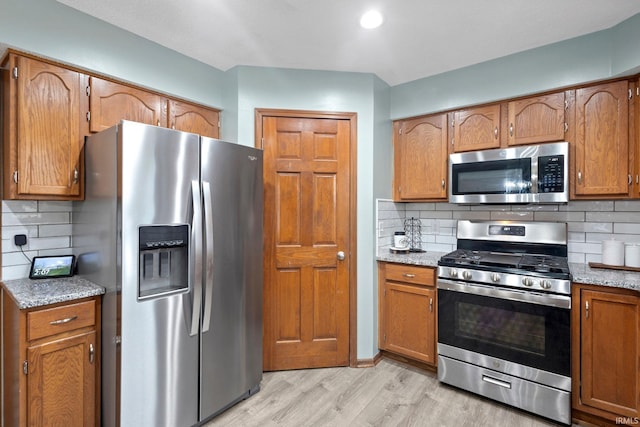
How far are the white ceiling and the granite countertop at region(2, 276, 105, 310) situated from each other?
1631 millimetres

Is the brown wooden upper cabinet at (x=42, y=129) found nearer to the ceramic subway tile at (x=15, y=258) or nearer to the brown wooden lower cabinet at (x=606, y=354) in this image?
the ceramic subway tile at (x=15, y=258)

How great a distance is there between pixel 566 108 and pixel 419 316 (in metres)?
1.89

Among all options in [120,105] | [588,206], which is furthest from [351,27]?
[588,206]

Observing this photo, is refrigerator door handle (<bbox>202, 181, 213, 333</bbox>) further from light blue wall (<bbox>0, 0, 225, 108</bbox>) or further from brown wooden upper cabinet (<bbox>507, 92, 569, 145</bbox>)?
brown wooden upper cabinet (<bbox>507, 92, 569, 145</bbox>)

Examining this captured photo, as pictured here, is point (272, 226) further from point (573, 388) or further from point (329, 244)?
point (573, 388)

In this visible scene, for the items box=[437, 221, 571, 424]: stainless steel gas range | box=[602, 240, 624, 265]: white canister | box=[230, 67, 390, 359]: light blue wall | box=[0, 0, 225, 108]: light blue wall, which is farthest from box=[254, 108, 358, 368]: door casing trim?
box=[602, 240, 624, 265]: white canister

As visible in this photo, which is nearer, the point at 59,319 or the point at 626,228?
the point at 59,319

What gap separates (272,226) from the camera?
264cm

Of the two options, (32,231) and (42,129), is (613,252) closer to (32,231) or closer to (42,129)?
(42,129)

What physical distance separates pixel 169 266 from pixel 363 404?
1.61m

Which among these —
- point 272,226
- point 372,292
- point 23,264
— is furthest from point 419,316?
point 23,264

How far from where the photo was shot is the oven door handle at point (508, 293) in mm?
2027

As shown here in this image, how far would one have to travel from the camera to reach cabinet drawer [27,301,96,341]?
1.55 meters

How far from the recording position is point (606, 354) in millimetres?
1925
